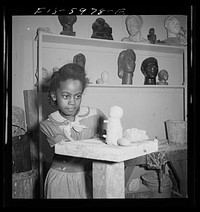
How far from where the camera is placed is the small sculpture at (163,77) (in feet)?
3.49

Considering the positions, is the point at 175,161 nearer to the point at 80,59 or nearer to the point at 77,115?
the point at 77,115

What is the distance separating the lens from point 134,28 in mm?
1030

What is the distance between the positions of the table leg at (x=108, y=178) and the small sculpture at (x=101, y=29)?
1.75 ft

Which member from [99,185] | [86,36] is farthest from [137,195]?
[86,36]

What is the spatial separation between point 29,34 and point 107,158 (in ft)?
1.94

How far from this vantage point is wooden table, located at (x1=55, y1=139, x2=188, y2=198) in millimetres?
740

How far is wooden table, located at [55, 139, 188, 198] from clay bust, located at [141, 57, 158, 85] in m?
0.36

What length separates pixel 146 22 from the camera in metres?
1.03

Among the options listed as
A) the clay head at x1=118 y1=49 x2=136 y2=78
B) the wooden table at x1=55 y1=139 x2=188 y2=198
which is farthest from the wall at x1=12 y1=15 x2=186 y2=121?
the wooden table at x1=55 y1=139 x2=188 y2=198

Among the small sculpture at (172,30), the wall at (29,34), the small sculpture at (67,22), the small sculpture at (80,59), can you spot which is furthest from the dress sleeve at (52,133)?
the small sculpture at (172,30)

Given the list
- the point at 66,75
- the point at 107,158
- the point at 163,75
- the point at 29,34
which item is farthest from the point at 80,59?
the point at 107,158

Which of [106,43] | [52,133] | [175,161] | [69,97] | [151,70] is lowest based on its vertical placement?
[175,161]
